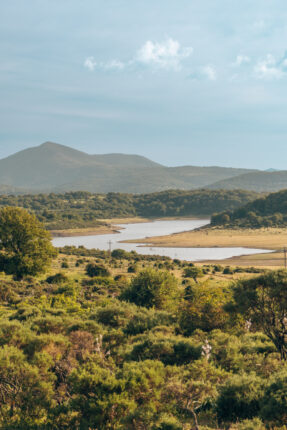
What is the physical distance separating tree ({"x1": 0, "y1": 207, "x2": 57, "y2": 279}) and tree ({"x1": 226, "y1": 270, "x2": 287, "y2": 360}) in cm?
4079

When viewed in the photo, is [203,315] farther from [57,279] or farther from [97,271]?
[97,271]

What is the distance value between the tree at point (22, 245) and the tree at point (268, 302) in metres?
40.8

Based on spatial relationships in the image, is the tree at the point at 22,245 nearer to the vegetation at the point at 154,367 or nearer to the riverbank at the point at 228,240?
the vegetation at the point at 154,367

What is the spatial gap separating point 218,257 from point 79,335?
87846mm

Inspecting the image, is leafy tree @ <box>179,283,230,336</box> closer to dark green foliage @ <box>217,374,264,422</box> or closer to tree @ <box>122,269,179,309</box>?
tree @ <box>122,269,179,309</box>

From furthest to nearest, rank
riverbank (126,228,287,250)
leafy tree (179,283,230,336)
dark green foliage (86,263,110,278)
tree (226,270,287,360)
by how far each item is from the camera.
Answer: riverbank (126,228,287,250) → dark green foliage (86,263,110,278) → leafy tree (179,283,230,336) → tree (226,270,287,360)

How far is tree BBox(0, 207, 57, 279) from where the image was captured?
59.3 m

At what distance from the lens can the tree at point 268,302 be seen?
2281cm

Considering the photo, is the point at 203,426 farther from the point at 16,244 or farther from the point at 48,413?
the point at 16,244

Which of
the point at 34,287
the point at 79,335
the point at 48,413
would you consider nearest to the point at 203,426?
the point at 48,413

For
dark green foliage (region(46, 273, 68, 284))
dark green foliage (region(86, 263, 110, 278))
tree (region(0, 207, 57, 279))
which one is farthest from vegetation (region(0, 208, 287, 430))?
dark green foliage (region(86, 263, 110, 278))

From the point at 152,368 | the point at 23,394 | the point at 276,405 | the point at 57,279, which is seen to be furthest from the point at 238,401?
the point at 57,279

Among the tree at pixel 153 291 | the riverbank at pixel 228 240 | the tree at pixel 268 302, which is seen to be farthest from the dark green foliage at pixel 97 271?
the riverbank at pixel 228 240

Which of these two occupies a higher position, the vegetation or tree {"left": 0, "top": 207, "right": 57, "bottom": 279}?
tree {"left": 0, "top": 207, "right": 57, "bottom": 279}
